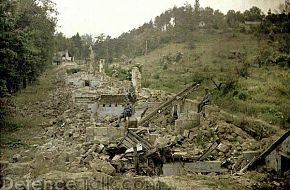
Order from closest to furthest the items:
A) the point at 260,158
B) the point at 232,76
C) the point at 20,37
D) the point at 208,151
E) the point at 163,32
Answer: the point at 260,158 < the point at 208,151 < the point at 20,37 < the point at 232,76 < the point at 163,32

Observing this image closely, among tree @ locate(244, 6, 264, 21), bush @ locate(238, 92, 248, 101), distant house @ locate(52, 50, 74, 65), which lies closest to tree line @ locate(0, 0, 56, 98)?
bush @ locate(238, 92, 248, 101)

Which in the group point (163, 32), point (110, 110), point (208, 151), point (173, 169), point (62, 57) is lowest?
point (173, 169)

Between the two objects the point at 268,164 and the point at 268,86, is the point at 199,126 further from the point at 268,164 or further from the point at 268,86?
the point at 268,86

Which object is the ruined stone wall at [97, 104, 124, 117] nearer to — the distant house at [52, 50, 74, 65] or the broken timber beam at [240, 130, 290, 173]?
the broken timber beam at [240, 130, 290, 173]

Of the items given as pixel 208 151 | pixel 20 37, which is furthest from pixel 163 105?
pixel 20 37

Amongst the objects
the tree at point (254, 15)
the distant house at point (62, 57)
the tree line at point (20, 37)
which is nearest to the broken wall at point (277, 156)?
the tree line at point (20, 37)

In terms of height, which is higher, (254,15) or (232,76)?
(254,15)

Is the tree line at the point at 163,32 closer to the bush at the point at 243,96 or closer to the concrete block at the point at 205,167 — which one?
the bush at the point at 243,96

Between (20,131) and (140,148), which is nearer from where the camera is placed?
(140,148)

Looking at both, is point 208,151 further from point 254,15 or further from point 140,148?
point 254,15

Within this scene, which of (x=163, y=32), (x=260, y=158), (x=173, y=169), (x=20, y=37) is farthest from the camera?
(x=163, y=32)

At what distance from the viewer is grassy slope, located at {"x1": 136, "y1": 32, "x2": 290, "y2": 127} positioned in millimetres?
11867

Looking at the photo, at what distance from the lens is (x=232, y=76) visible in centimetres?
1622

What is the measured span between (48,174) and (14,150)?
262 cm
